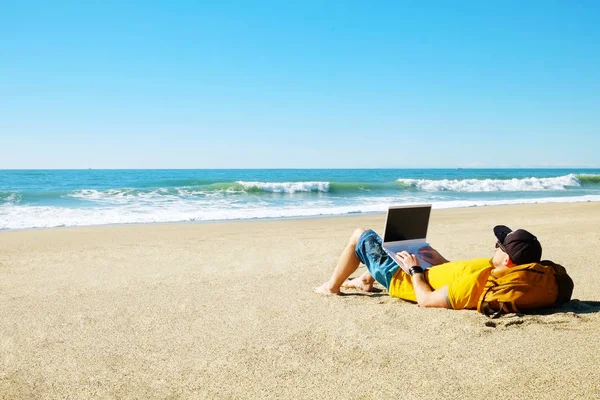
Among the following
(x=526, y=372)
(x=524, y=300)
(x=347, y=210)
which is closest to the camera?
(x=526, y=372)

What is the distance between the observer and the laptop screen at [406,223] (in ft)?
15.4

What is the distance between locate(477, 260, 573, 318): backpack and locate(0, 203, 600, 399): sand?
12 centimetres

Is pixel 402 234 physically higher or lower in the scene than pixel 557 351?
higher

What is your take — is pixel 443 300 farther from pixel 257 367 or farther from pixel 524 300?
pixel 257 367

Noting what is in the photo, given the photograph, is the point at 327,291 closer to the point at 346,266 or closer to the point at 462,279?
the point at 346,266

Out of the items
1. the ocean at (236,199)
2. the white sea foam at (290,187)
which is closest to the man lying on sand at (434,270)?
the ocean at (236,199)

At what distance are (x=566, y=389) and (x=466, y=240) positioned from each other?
6.34m

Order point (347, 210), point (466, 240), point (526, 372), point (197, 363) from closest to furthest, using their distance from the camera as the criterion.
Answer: point (526, 372) < point (197, 363) < point (466, 240) < point (347, 210)

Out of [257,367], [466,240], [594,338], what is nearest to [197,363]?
[257,367]

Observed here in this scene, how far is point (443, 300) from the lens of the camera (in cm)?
432

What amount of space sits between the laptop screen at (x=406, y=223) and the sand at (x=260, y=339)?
0.64 m

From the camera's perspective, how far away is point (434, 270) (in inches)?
177

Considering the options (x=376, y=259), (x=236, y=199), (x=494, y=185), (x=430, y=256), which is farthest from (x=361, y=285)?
(x=494, y=185)

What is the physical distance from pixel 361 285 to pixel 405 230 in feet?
2.87
